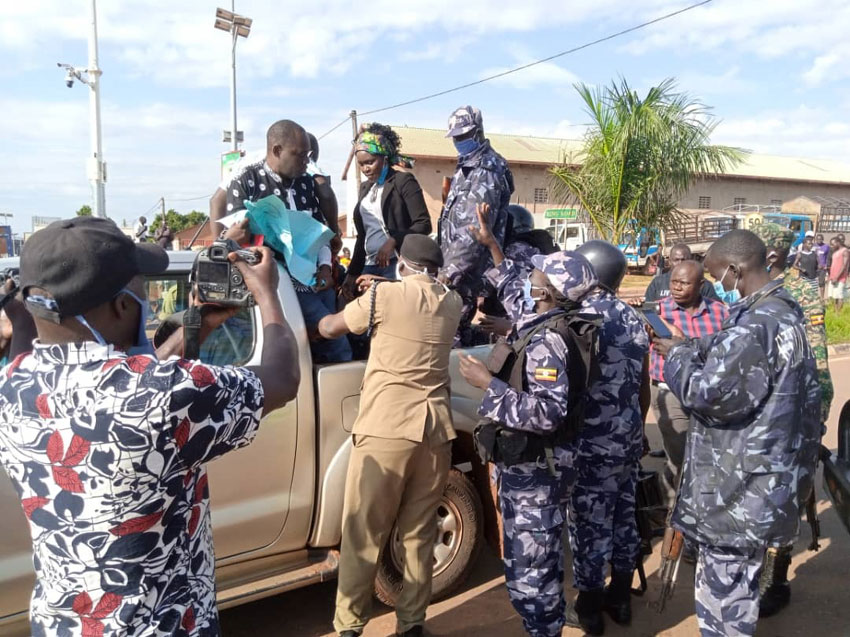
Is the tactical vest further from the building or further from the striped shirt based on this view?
the building

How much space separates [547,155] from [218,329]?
31.5 m

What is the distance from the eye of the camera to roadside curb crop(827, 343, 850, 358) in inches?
434

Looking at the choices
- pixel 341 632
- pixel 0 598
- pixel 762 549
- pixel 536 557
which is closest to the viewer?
pixel 0 598

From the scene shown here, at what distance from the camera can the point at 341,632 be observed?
10.2ft

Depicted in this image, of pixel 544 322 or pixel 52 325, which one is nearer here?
pixel 52 325

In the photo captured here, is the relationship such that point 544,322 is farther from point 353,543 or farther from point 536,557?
point 353,543

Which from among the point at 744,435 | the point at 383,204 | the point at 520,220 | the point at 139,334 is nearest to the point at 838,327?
the point at 520,220

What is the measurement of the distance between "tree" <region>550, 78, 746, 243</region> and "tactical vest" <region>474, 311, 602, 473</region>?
6.82 meters

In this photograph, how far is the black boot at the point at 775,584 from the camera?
3566mm

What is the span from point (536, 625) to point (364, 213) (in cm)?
265

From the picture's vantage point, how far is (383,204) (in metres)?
4.33

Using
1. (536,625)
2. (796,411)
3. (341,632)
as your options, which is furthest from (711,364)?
(341,632)

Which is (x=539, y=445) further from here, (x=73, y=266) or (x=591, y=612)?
(x=73, y=266)

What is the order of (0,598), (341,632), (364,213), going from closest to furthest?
1. (0,598)
2. (341,632)
3. (364,213)
